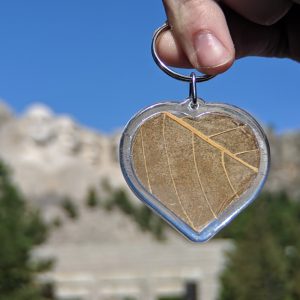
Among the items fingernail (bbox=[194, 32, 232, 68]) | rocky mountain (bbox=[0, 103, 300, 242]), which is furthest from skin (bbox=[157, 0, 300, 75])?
rocky mountain (bbox=[0, 103, 300, 242])

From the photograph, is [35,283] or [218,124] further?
[35,283]

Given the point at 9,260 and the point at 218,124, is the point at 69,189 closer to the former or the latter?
the point at 9,260

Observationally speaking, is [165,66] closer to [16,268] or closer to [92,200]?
[16,268]

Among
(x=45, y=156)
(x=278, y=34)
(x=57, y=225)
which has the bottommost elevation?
(x=278, y=34)

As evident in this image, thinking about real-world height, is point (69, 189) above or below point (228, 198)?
above

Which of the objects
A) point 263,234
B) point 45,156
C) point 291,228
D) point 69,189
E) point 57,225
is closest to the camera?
point 263,234

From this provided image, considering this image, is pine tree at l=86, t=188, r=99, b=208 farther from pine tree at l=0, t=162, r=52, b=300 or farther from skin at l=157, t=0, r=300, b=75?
skin at l=157, t=0, r=300, b=75

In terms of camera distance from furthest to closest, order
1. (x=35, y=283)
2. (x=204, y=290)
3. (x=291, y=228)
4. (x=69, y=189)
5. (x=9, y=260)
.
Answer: (x=69, y=189) → (x=291, y=228) → (x=204, y=290) → (x=35, y=283) → (x=9, y=260)

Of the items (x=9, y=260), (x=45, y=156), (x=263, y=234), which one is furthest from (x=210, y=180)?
(x=45, y=156)
